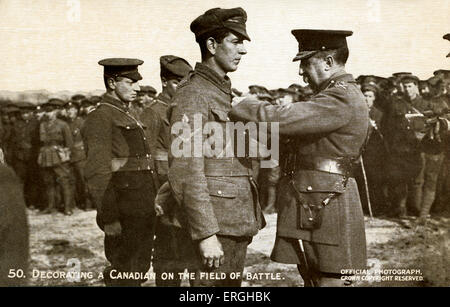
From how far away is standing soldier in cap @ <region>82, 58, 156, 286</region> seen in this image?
3701 millimetres

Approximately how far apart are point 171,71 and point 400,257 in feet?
8.22

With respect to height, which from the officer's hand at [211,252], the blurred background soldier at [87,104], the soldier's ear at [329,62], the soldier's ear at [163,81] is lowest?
the officer's hand at [211,252]

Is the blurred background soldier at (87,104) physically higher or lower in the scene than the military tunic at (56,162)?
higher

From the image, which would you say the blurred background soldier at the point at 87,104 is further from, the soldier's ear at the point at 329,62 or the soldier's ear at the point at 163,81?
the soldier's ear at the point at 329,62

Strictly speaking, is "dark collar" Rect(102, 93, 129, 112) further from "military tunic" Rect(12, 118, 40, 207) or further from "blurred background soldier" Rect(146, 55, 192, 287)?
→ "military tunic" Rect(12, 118, 40, 207)

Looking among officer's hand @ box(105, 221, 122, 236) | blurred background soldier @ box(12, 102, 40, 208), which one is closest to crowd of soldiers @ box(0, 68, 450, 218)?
blurred background soldier @ box(12, 102, 40, 208)

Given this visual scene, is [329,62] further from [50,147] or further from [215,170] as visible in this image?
[50,147]

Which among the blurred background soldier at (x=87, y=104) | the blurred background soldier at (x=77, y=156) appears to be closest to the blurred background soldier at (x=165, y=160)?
the blurred background soldier at (x=87, y=104)

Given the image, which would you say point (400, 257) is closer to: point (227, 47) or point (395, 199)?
point (395, 199)

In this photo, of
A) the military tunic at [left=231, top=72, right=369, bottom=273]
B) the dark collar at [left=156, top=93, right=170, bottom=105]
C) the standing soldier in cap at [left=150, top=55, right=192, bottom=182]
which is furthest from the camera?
the dark collar at [left=156, top=93, right=170, bottom=105]

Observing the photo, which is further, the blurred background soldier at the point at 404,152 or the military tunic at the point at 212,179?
the blurred background soldier at the point at 404,152

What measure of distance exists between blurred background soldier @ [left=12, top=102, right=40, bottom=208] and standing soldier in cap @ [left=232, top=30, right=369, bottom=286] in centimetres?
228

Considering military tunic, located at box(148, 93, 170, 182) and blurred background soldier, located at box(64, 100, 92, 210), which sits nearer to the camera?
military tunic, located at box(148, 93, 170, 182)

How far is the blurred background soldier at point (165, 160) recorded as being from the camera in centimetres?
381
